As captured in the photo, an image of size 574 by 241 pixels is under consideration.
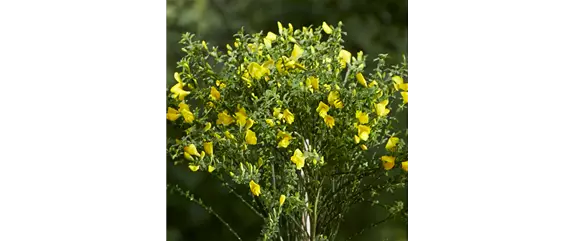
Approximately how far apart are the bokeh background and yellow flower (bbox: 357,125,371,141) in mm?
135

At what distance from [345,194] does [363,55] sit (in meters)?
0.24

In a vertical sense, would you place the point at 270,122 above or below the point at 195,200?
above

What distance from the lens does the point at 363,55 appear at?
1212 millimetres

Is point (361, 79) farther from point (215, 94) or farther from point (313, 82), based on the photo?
point (215, 94)

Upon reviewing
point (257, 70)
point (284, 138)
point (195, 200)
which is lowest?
point (195, 200)

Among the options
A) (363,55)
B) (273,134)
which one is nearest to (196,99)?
(273,134)

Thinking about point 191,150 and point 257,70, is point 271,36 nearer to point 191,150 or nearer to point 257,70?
point 257,70

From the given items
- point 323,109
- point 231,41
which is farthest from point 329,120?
point 231,41

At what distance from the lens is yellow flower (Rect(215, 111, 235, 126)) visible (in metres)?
1.17

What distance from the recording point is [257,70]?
1139mm

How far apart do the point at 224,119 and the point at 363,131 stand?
231 mm

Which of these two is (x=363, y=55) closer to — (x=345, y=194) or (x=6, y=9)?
(x=345, y=194)

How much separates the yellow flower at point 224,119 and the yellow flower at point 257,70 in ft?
0.27

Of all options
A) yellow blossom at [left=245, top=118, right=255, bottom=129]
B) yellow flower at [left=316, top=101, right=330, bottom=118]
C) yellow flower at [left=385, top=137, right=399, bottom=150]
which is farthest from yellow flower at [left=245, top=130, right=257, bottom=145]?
yellow flower at [left=385, top=137, right=399, bottom=150]
